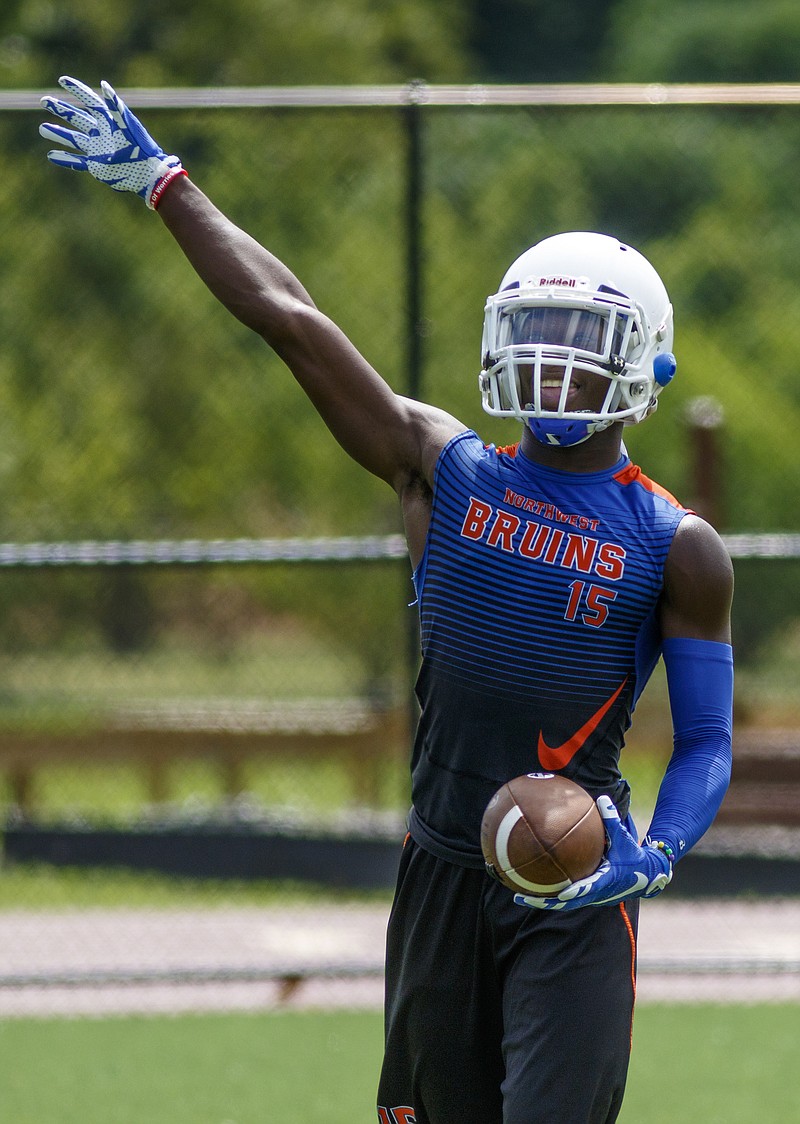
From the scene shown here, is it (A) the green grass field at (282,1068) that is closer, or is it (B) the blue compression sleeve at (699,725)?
(B) the blue compression sleeve at (699,725)

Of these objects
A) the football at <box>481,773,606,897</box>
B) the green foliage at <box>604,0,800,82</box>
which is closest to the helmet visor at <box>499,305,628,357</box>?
the football at <box>481,773,606,897</box>

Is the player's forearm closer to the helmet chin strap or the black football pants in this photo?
the helmet chin strap

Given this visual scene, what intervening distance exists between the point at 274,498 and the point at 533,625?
6.20 meters

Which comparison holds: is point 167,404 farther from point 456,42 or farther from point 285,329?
point 456,42

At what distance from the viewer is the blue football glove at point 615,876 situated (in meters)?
2.50

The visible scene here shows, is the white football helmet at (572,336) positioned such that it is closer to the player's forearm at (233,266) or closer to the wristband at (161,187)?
the player's forearm at (233,266)

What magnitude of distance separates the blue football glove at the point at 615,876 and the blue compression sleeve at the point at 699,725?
0.18 metres

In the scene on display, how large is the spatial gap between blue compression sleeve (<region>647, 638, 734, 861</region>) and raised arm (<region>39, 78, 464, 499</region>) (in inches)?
22.4

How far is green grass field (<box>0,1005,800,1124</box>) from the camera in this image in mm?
4684

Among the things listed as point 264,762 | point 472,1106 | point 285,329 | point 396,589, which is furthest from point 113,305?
point 472,1106

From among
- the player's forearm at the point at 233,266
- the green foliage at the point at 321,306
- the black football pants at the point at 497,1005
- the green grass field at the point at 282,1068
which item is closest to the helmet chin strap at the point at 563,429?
the player's forearm at the point at 233,266

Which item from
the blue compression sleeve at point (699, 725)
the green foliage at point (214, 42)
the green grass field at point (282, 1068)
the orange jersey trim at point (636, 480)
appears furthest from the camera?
the green foliage at point (214, 42)

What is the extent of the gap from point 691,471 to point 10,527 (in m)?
3.57

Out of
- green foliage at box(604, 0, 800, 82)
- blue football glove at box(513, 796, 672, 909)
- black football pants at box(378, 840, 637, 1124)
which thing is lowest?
black football pants at box(378, 840, 637, 1124)
